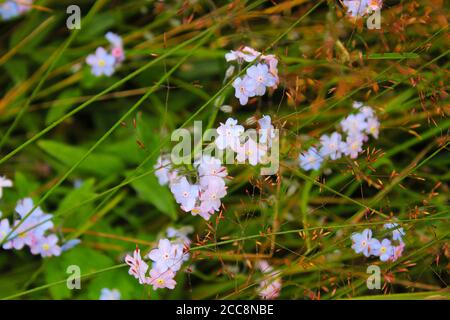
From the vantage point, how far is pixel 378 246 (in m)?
1.62

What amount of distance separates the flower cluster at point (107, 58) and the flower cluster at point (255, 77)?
927 millimetres

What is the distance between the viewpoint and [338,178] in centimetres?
213

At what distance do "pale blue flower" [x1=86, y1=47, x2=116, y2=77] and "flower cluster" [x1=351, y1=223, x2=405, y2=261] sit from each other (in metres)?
1.24

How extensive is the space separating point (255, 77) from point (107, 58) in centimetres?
103

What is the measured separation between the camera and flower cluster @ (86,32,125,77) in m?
2.40

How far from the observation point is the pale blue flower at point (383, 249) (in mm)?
1620

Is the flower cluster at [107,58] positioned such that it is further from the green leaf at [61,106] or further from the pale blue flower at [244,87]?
the pale blue flower at [244,87]

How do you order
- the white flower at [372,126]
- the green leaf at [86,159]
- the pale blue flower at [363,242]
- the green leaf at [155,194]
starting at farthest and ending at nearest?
the green leaf at [86,159] → the green leaf at [155,194] → the white flower at [372,126] → the pale blue flower at [363,242]

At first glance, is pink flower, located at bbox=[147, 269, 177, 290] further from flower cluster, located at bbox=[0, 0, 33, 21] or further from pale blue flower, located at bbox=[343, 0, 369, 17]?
flower cluster, located at bbox=[0, 0, 33, 21]

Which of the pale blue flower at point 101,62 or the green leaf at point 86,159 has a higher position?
the pale blue flower at point 101,62

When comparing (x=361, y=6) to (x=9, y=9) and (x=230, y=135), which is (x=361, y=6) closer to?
(x=230, y=135)

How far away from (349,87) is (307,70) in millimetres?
270

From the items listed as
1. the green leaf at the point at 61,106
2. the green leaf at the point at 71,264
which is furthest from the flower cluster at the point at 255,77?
the green leaf at the point at 61,106
